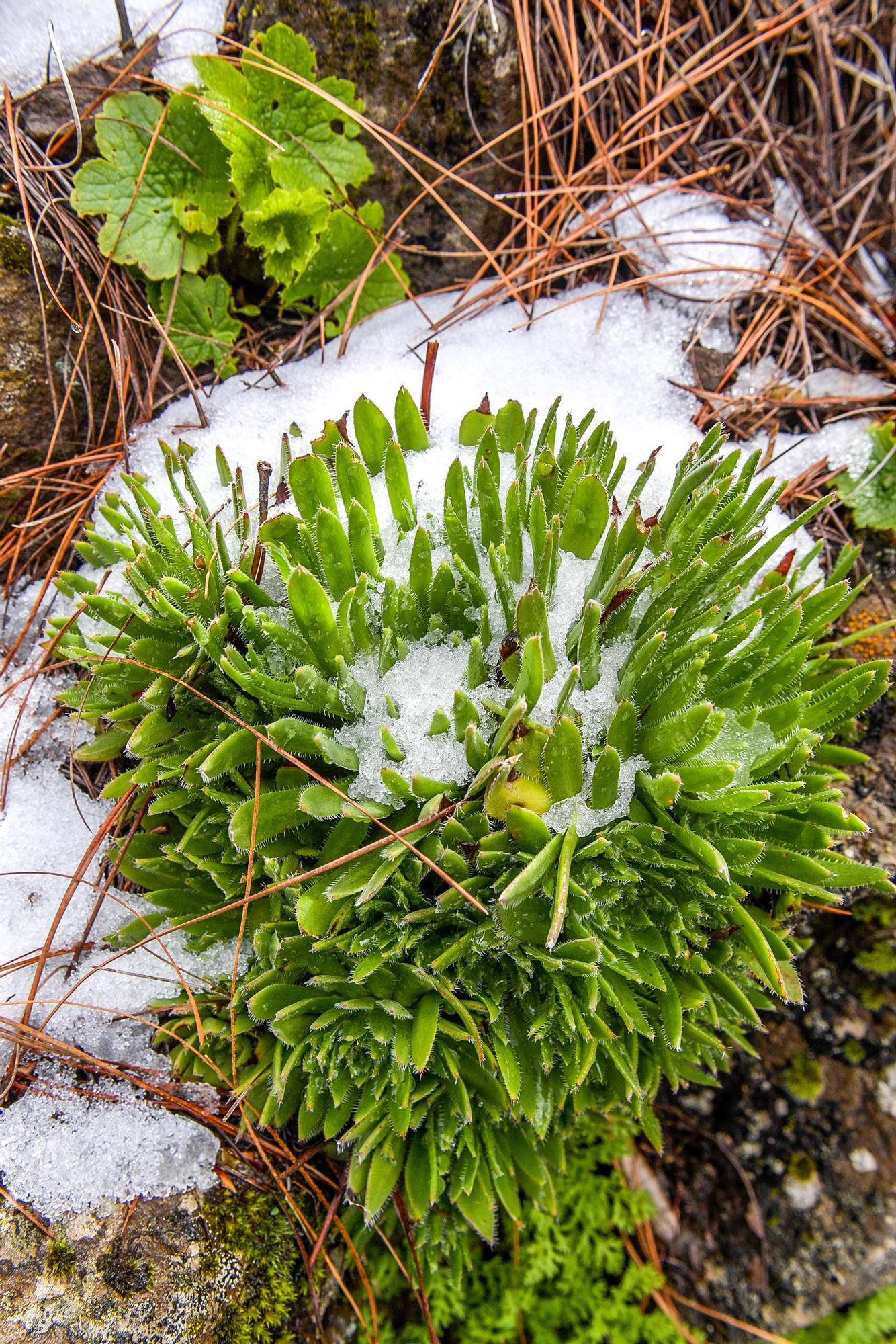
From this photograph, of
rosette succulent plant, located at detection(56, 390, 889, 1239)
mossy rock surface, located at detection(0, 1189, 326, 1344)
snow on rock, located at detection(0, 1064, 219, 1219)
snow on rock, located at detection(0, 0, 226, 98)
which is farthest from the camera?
snow on rock, located at detection(0, 0, 226, 98)

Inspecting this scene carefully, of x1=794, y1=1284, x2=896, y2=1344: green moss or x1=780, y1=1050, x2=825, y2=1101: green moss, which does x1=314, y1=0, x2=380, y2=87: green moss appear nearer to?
x1=780, y1=1050, x2=825, y2=1101: green moss

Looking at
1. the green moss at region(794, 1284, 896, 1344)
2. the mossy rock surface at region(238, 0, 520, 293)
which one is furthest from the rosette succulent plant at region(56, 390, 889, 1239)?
the green moss at region(794, 1284, 896, 1344)

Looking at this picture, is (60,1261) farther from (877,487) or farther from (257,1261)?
(877,487)

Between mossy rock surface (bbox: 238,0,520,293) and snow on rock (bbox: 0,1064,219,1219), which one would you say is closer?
snow on rock (bbox: 0,1064,219,1219)

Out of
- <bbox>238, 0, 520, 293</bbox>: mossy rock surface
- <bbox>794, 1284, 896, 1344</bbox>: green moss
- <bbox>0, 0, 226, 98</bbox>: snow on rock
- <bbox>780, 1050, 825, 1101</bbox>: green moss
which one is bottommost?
<bbox>794, 1284, 896, 1344</bbox>: green moss

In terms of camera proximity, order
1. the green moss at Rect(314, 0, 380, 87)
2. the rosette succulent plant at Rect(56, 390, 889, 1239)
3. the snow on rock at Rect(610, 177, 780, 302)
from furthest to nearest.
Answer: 1. the snow on rock at Rect(610, 177, 780, 302)
2. the green moss at Rect(314, 0, 380, 87)
3. the rosette succulent plant at Rect(56, 390, 889, 1239)

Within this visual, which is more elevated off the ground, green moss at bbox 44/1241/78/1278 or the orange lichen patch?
the orange lichen patch

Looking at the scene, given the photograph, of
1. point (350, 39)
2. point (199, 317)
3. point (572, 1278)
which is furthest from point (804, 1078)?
point (350, 39)

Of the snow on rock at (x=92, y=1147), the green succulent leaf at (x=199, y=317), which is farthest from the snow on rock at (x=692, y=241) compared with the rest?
the snow on rock at (x=92, y=1147)
